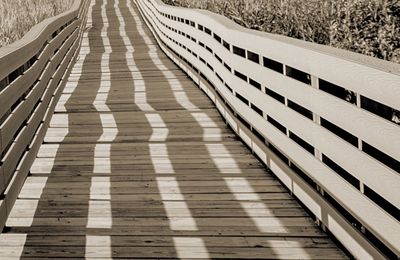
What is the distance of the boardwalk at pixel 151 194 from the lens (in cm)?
396

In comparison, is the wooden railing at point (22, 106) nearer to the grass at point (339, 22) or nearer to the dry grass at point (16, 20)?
the dry grass at point (16, 20)

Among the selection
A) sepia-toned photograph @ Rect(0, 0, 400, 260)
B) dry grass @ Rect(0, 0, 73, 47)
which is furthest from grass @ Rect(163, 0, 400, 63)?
dry grass @ Rect(0, 0, 73, 47)

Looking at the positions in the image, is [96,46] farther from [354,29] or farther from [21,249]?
[21,249]

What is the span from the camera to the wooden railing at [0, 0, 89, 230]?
4500 millimetres

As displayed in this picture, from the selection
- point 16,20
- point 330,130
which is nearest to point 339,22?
point 330,130

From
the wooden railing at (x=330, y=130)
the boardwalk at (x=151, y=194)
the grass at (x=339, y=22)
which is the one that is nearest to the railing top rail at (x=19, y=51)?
the boardwalk at (x=151, y=194)

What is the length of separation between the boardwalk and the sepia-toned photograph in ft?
0.05

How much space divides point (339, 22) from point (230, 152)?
6.93 feet

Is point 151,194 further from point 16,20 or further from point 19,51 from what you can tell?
point 16,20

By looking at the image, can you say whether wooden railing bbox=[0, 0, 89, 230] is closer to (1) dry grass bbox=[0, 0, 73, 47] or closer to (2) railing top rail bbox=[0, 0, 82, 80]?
(2) railing top rail bbox=[0, 0, 82, 80]

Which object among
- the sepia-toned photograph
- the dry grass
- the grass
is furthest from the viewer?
the dry grass

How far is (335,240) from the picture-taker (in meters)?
3.95

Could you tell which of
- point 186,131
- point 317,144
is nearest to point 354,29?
point 186,131

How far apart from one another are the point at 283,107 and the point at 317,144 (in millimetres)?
892
